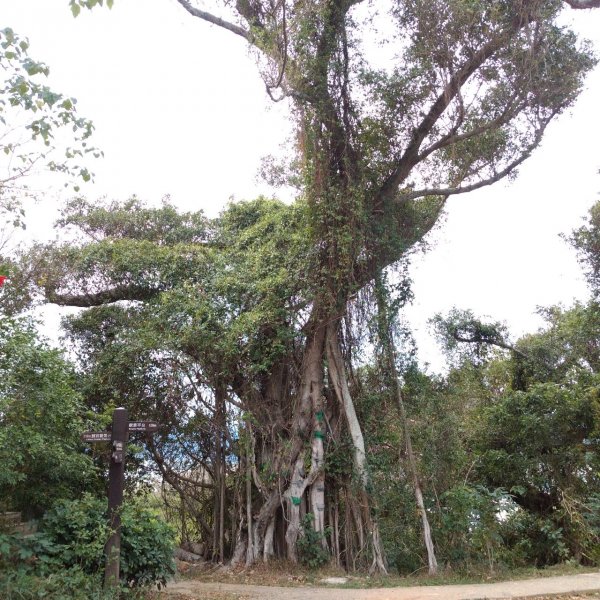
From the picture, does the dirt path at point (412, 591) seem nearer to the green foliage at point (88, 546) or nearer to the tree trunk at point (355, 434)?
the green foliage at point (88, 546)

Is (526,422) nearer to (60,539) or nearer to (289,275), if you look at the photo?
(289,275)

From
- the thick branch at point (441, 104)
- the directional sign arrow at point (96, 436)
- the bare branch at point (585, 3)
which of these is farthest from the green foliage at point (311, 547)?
the bare branch at point (585, 3)

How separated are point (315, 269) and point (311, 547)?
14.1ft

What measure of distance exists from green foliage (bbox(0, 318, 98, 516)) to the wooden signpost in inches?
19.7

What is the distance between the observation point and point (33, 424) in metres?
6.25

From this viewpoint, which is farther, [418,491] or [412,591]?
[418,491]

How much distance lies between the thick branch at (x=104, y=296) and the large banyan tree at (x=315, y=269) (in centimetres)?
12

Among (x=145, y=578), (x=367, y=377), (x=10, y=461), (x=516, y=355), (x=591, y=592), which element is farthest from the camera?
(x=516, y=355)

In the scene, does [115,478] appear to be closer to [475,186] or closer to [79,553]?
[79,553]

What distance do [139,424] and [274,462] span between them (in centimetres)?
443

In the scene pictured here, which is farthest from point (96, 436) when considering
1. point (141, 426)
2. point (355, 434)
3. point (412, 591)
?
point (355, 434)

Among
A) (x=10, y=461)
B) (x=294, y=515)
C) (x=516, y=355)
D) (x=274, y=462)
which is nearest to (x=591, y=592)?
(x=294, y=515)

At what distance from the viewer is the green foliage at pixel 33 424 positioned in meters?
5.90

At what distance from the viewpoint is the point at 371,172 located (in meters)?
10.3
